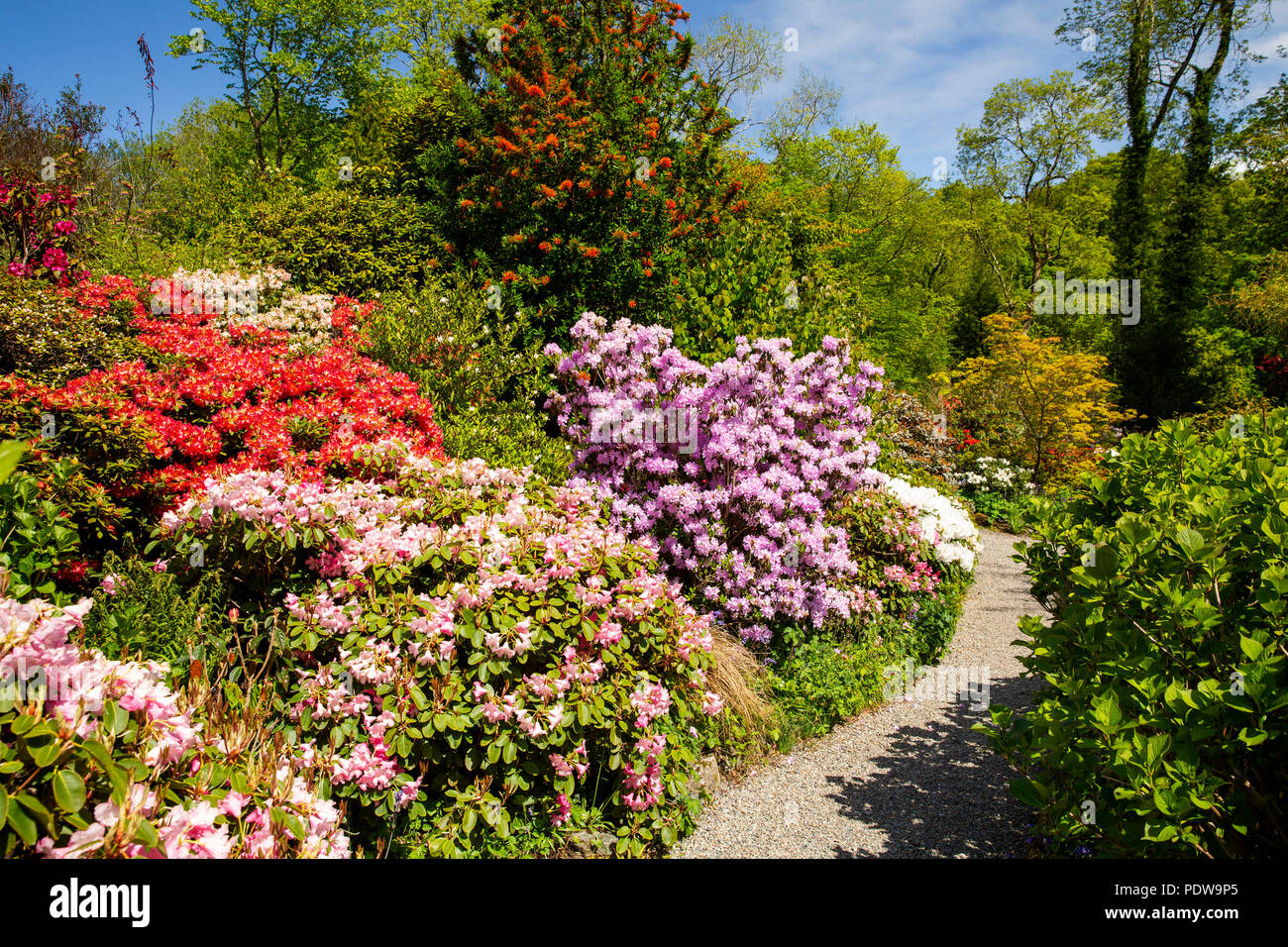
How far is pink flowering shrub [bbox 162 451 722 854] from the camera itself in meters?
2.82

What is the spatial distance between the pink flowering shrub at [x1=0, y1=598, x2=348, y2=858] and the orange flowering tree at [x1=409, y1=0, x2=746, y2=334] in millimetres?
6339

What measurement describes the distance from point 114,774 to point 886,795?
160 inches

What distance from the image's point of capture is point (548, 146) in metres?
7.86

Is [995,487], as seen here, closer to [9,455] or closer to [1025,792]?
[1025,792]

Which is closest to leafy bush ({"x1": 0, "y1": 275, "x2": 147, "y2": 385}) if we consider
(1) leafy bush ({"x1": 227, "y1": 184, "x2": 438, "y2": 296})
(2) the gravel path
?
(1) leafy bush ({"x1": 227, "y1": 184, "x2": 438, "y2": 296})

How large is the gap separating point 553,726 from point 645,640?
82cm

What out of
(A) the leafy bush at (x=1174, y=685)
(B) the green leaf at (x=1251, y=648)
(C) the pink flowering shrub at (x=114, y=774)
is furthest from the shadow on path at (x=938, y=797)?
(C) the pink flowering shrub at (x=114, y=774)

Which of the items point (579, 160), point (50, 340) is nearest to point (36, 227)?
point (50, 340)

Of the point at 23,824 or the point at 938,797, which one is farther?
the point at 938,797

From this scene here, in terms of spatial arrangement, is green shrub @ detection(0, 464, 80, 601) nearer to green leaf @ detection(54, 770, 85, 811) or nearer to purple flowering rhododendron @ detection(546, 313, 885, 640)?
green leaf @ detection(54, 770, 85, 811)

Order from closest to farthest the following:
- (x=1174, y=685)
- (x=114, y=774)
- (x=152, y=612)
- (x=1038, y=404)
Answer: (x=114, y=774) → (x=1174, y=685) → (x=152, y=612) → (x=1038, y=404)

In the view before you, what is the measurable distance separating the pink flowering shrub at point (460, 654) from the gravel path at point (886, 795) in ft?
1.65

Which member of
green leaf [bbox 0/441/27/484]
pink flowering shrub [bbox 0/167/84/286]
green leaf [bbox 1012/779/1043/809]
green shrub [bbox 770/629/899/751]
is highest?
pink flowering shrub [bbox 0/167/84/286]

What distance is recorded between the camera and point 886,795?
4195 mm
